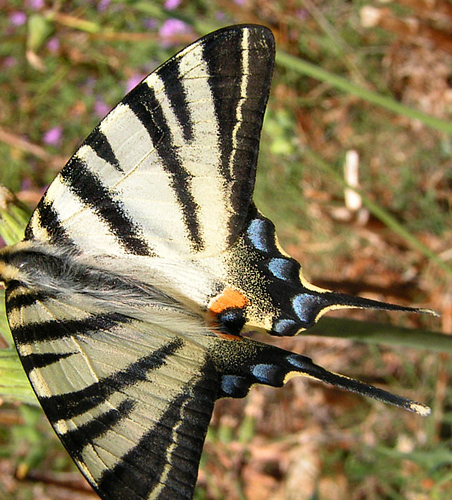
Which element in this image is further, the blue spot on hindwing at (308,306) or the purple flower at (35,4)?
the purple flower at (35,4)

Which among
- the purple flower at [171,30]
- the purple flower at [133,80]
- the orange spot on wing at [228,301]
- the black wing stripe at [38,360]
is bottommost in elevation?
the orange spot on wing at [228,301]

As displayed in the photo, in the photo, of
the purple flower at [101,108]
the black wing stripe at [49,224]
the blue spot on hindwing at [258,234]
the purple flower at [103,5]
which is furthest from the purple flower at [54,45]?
the blue spot on hindwing at [258,234]

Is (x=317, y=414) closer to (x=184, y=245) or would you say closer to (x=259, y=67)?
(x=184, y=245)

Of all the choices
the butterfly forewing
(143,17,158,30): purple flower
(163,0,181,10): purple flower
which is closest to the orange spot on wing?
the butterfly forewing

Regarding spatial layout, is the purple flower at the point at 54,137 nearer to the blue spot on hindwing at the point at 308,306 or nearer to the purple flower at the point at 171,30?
the purple flower at the point at 171,30

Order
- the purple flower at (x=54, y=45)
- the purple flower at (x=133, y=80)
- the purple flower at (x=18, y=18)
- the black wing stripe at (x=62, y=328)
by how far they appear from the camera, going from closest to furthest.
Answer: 1. the black wing stripe at (x=62, y=328)
2. the purple flower at (x=133, y=80)
3. the purple flower at (x=54, y=45)
4. the purple flower at (x=18, y=18)

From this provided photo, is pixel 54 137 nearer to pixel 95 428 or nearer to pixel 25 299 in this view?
pixel 25 299

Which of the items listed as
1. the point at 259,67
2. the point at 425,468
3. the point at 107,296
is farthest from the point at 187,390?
the point at 425,468
